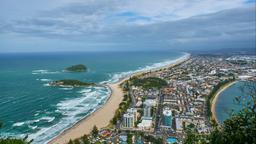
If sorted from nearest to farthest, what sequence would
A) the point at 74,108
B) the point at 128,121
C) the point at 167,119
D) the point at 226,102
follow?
1. the point at 128,121
2. the point at 167,119
3. the point at 74,108
4. the point at 226,102

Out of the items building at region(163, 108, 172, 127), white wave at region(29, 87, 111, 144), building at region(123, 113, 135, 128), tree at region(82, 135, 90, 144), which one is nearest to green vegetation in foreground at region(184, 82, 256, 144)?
tree at region(82, 135, 90, 144)

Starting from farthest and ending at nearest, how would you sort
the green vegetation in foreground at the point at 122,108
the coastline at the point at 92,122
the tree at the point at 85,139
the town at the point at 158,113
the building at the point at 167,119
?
the green vegetation in foreground at the point at 122,108 < the building at the point at 167,119 < the town at the point at 158,113 < the coastline at the point at 92,122 < the tree at the point at 85,139

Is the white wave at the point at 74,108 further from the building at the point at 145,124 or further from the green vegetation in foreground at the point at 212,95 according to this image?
the green vegetation in foreground at the point at 212,95

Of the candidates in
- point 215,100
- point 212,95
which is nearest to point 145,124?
point 215,100

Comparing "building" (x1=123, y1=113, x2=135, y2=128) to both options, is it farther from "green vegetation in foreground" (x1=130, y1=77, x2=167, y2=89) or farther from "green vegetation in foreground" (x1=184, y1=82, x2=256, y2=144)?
"green vegetation in foreground" (x1=130, y1=77, x2=167, y2=89)

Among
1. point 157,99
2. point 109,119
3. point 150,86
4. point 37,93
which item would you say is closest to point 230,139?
point 109,119

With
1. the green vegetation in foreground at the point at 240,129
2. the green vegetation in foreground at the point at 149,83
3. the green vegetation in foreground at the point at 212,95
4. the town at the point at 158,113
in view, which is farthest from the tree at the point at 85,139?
the green vegetation in foreground at the point at 149,83

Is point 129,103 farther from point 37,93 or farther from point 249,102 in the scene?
point 249,102

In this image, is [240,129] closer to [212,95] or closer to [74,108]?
[74,108]

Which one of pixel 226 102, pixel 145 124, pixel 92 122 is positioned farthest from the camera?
pixel 226 102
